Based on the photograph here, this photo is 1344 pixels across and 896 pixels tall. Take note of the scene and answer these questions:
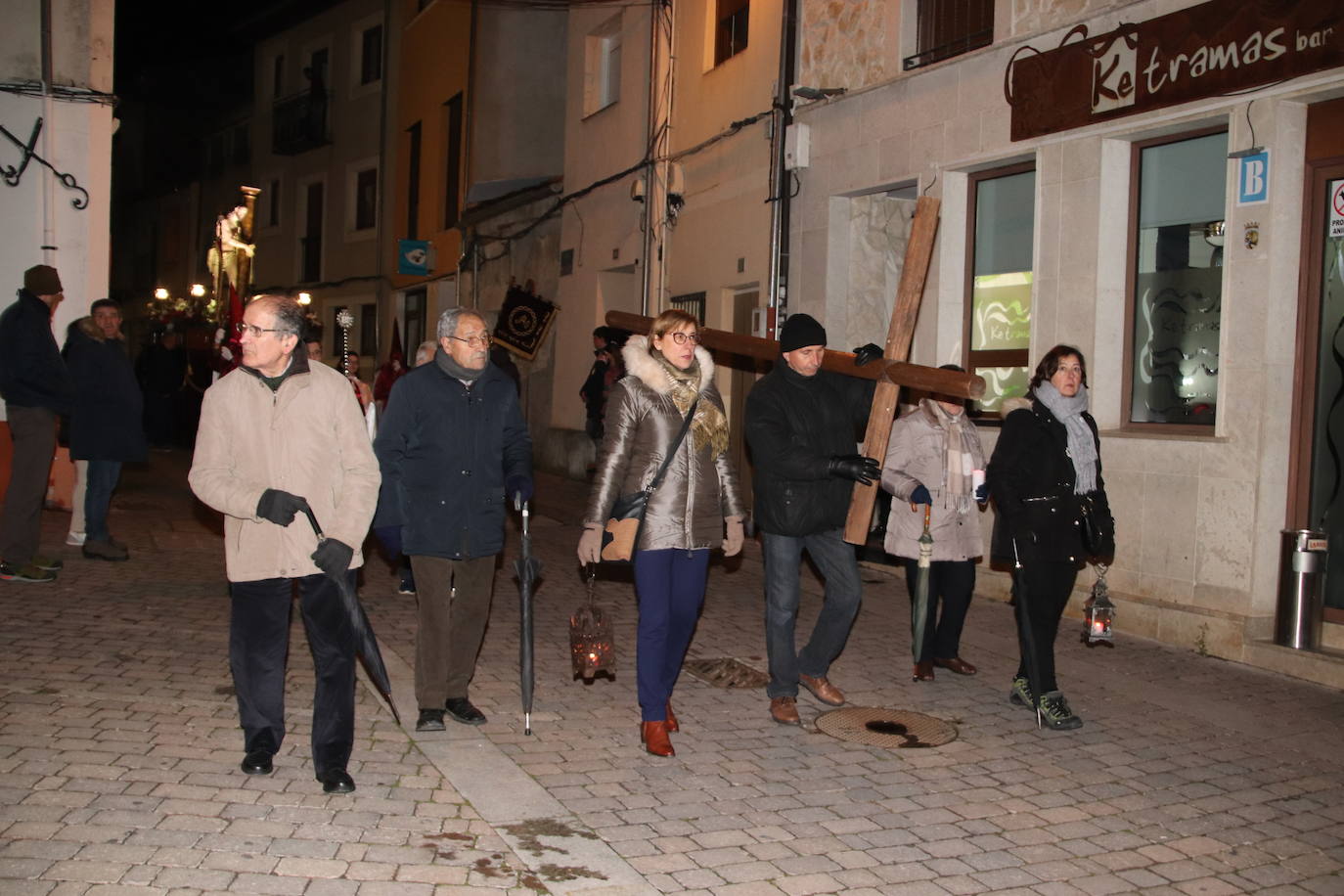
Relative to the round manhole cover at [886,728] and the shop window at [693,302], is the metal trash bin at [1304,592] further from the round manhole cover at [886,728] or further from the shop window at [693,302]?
the shop window at [693,302]

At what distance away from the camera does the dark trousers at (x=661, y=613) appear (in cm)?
569

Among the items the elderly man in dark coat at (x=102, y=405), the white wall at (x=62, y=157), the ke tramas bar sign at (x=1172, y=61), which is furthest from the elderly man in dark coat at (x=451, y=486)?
the white wall at (x=62, y=157)

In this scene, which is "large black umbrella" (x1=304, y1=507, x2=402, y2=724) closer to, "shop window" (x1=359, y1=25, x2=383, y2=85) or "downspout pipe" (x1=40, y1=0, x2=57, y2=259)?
"downspout pipe" (x1=40, y1=0, x2=57, y2=259)

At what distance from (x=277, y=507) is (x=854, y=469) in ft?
8.52

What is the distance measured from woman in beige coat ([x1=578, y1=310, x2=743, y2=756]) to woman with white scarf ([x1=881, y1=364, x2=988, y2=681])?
177cm

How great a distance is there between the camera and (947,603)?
24.5 ft

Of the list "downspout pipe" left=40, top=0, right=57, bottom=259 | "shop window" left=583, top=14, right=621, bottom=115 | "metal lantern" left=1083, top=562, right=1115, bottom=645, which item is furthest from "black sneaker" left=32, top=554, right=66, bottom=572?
"shop window" left=583, top=14, right=621, bottom=115

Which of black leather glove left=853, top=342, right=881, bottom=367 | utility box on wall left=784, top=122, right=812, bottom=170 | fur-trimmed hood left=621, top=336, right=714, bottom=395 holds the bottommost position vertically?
fur-trimmed hood left=621, top=336, right=714, bottom=395

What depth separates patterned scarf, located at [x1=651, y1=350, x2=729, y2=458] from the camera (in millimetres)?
5789

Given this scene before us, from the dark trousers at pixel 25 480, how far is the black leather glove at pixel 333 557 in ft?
16.4

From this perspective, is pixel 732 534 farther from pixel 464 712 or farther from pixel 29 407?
pixel 29 407

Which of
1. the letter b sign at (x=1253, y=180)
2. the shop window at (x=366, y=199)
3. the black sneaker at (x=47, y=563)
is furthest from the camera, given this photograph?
the shop window at (x=366, y=199)

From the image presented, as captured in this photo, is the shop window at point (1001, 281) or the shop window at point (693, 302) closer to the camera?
the shop window at point (1001, 281)

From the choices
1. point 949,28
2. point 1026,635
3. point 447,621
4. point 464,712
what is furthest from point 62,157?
point 1026,635
